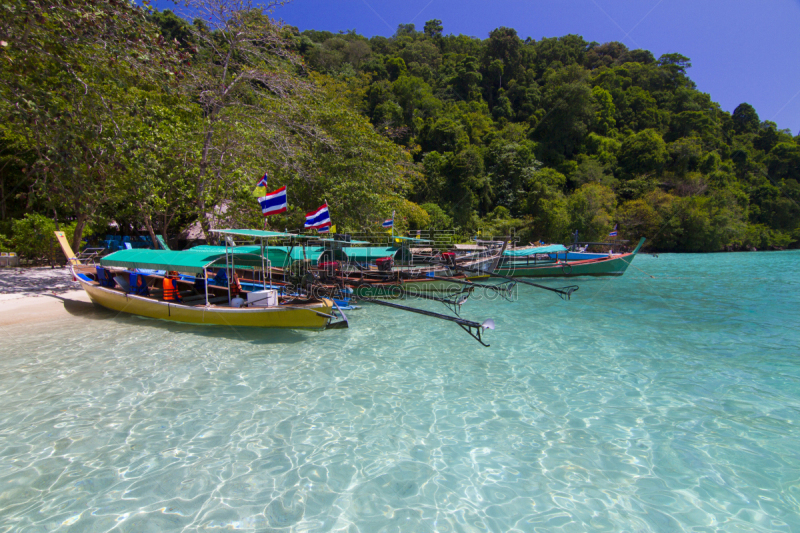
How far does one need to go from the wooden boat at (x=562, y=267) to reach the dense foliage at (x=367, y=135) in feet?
26.9

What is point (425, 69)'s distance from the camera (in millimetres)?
74688

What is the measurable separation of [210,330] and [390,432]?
741 centimetres

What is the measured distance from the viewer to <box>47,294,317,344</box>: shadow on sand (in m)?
10.3

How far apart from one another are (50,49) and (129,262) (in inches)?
313

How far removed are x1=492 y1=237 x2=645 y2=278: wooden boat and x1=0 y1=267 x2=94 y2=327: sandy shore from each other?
20.7m

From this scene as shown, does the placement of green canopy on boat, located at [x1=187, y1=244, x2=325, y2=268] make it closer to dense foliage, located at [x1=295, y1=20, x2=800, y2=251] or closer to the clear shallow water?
the clear shallow water

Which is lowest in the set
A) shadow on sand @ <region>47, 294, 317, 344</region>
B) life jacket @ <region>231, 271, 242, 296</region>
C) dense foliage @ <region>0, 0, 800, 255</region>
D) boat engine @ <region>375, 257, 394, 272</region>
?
shadow on sand @ <region>47, 294, 317, 344</region>

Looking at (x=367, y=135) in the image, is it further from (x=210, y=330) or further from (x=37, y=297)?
(x=37, y=297)

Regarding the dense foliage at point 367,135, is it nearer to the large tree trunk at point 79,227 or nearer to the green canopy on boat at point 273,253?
the large tree trunk at point 79,227

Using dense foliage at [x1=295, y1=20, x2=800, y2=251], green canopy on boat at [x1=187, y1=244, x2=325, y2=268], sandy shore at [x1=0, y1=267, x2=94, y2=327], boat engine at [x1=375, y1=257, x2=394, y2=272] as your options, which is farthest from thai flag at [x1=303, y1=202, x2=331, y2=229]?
dense foliage at [x1=295, y1=20, x2=800, y2=251]

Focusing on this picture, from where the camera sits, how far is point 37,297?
45.4 ft

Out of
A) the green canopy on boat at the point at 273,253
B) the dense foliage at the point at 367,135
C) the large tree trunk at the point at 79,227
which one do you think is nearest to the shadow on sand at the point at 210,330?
the green canopy on boat at the point at 273,253

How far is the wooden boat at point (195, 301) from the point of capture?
9898mm

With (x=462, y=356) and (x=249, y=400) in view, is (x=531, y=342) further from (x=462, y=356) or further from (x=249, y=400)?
(x=249, y=400)
